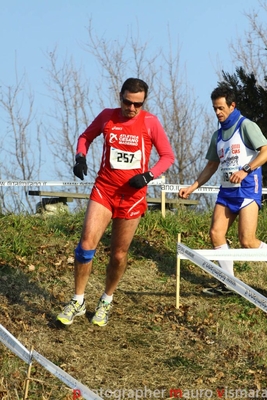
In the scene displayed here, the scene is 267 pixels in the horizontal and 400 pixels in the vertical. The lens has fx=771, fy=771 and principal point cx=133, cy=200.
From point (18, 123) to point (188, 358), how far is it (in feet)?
59.1

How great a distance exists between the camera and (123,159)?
7180mm

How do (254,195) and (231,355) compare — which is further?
(254,195)

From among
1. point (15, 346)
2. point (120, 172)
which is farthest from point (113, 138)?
point (15, 346)

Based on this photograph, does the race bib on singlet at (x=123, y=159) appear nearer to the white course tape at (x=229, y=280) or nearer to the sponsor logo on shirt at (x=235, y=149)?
the white course tape at (x=229, y=280)

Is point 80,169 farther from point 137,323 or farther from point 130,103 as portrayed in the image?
point 137,323

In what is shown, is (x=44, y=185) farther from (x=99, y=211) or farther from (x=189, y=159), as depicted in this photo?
(x=189, y=159)

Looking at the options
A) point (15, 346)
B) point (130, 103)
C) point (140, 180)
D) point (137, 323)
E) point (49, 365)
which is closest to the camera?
point (49, 365)

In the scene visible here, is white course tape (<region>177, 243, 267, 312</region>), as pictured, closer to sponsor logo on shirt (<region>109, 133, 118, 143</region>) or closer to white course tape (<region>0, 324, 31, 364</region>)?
sponsor logo on shirt (<region>109, 133, 118, 143</region>)

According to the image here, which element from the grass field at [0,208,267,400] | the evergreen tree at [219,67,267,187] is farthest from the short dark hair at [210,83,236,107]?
the evergreen tree at [219,67,267,187]

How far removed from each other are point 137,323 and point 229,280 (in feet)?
4.12

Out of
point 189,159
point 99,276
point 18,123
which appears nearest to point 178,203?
point 99,276

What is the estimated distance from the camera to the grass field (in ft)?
20.6

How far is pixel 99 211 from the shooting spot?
23.5ft

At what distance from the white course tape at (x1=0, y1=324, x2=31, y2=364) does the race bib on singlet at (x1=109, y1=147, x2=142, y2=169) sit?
2198 mm
